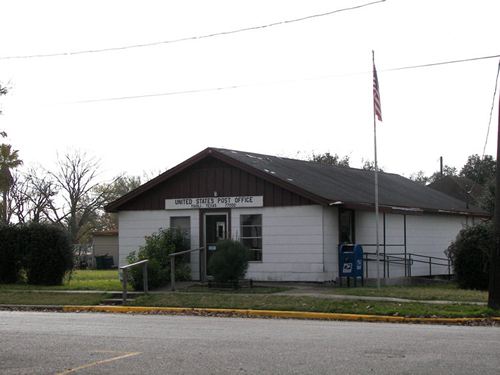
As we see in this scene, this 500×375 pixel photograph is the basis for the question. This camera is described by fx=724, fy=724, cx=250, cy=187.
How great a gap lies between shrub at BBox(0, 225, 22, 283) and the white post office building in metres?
3.45

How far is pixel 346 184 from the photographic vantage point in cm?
2739

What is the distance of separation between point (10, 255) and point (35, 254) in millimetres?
1090

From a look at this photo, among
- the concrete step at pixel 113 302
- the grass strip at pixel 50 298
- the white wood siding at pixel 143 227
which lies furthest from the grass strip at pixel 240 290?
the white wood siding at pixel 143 227

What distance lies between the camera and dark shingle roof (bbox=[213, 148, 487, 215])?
77.8 feet

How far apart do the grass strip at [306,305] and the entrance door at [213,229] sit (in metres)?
4.68

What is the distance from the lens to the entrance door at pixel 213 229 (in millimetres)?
24297

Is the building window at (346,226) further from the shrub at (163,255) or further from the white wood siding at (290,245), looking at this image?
the shrub at (163,255)

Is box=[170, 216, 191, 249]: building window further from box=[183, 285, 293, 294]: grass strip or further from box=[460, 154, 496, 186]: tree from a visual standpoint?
box=[460, 154, 496, 186]: tree

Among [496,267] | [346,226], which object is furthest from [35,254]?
[496,267]

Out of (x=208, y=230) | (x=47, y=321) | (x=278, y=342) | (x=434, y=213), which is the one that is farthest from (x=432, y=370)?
(x=434, y=213)

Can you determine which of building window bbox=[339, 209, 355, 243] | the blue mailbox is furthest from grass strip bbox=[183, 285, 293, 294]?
building window bbox=[339, 209, 355, 243]

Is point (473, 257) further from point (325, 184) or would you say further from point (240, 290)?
point (240, 290)

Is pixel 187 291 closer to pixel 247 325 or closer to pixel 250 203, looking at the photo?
pixel 250 203

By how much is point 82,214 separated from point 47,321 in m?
49.8
